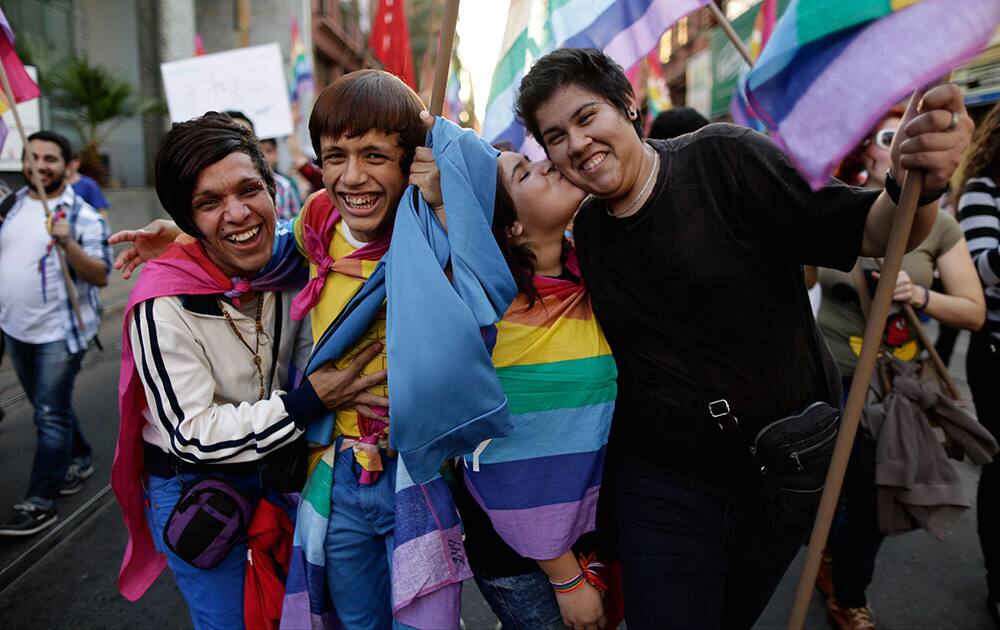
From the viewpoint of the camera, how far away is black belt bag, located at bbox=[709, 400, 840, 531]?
1.61 m

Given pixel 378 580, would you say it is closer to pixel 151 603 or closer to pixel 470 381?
pixel 470 381

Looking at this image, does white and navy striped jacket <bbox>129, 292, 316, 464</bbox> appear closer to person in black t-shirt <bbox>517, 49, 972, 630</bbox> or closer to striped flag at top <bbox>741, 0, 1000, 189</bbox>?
person in black t-shirt <bbox>517, 49, 972, 630</bbox>

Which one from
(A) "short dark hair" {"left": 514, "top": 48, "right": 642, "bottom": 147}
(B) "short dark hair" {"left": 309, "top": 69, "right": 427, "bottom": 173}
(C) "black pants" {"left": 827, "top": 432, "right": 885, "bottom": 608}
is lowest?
(C) "black pants" {"left": 827, "top": 432, "right": 885, "bottom": 608}

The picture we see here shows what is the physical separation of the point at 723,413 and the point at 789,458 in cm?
19

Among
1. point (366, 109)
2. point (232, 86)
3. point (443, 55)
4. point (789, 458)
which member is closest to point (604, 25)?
point (443, 55)

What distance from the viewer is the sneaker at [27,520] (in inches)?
136

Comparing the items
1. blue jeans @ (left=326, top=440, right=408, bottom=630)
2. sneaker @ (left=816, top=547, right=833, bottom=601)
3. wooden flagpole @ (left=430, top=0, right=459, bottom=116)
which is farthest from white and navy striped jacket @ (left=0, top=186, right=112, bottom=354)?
sneaker @ (left=816, top=547, right=833, bottom=601)

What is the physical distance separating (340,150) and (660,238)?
835mm

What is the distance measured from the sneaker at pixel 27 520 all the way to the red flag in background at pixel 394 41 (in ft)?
9.96

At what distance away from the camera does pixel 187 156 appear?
1754 mm

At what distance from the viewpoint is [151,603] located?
3.03 metres

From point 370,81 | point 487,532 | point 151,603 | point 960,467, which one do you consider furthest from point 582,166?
point 960,467

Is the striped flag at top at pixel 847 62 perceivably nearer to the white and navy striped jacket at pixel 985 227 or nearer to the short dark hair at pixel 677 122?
the white and navy striped jacket at pixel 985 227

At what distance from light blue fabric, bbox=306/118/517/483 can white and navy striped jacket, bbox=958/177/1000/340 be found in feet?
7.59
